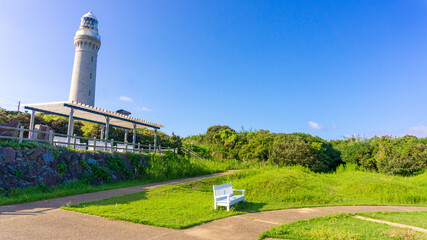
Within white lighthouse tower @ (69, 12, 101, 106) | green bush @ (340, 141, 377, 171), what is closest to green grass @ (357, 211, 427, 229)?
green bush @ (340, 141, 377, 171)

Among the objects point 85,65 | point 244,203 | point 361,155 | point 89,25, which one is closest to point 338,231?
point 244,203

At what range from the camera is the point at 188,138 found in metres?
40.7

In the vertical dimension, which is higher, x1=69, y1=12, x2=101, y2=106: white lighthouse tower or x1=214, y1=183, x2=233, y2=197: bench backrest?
x1=69, y1=12, x2=101, y2=106: white lighthouse tower

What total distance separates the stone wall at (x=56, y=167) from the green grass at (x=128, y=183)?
1.18 feet

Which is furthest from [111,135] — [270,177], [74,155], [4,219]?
[4,219]

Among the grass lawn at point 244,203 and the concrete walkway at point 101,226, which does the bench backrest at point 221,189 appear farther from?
the concrete walkway at point 101,226

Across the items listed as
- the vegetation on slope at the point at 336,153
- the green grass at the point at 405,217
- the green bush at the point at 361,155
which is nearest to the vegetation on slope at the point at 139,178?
the vegetation on slope at the point at 336,153

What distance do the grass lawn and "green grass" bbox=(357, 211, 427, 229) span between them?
5.23ft

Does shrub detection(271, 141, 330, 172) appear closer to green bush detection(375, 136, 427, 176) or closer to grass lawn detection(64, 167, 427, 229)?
green bush detection(375, 136, 427, 176)

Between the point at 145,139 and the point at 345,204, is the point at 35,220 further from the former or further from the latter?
the point at 145,139

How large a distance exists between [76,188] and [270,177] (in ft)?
24.8

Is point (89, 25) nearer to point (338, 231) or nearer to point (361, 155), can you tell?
point (361, 155)

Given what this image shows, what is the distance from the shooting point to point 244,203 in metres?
8.31

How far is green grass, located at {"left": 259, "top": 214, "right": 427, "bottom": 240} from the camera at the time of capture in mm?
4957
